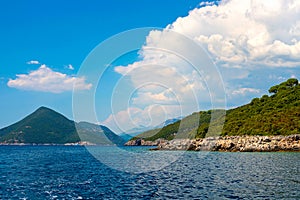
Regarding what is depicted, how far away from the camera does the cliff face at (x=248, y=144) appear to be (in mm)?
93669

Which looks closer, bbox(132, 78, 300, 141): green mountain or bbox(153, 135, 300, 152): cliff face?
bbox(153, 135, 300, 152): cliff face

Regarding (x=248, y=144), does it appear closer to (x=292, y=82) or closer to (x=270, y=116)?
(x=270, y=116)

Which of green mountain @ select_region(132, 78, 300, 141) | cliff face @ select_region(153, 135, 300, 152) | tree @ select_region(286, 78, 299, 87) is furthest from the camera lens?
tree @ select_region(286, 78, 299, 87)

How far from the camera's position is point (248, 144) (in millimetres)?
102000

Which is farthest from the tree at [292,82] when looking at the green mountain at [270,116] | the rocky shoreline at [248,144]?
the rocky shoreline at [248,144]

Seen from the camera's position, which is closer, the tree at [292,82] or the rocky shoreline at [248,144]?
the rocky shoreline at [248,144]

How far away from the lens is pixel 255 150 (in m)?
98.4

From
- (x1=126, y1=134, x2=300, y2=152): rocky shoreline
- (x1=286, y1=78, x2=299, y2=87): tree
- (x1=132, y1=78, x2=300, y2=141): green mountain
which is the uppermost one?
(x1=286, y1=78, x2=299, y2=87): tree

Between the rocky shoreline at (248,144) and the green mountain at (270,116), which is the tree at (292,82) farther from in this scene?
the rocky shoreline at (248,144)

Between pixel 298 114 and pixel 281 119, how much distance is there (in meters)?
6.72

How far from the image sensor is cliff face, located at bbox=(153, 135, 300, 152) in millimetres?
Answer: 93669

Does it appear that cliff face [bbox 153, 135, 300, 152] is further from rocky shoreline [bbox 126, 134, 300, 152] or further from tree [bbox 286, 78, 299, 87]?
tree [bbox 286, 78, 299, 87]

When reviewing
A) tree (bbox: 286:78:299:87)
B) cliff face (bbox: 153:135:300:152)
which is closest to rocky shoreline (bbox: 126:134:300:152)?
cliff face (bbox: 153:135:300:152)

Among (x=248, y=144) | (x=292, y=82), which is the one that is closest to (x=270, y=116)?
(x=248, y=144)
